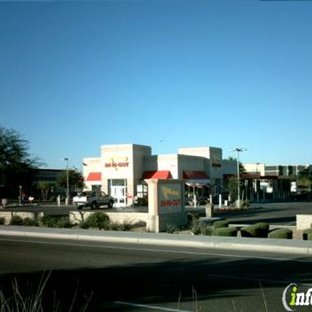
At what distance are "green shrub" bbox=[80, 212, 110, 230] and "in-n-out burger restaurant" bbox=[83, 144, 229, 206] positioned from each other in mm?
29862

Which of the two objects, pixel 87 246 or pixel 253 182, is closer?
pixel 87 246

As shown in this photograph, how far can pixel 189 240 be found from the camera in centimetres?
1811

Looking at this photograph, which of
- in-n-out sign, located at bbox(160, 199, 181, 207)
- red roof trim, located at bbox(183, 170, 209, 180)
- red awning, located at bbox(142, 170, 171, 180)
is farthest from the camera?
red roof trim, located at bbox(183, 170, 209, 180)

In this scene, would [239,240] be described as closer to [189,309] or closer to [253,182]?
[189,309]

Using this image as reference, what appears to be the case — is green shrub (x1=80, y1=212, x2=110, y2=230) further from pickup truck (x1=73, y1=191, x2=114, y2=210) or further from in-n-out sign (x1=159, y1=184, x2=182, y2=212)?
pickup truck (x1=73, y1=191, x2=114, y2=210)

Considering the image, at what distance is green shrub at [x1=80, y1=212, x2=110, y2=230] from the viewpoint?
2507cm

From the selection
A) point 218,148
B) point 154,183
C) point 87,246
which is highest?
point 218,148

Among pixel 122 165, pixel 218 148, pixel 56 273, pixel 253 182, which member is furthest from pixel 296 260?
pixel 253 182

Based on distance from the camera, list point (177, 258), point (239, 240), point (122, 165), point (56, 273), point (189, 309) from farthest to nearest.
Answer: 1. point (122, 165)
2. point (239, 240)
3. point (177, 258)
4. point (56, 273)
5. point (189, 309)

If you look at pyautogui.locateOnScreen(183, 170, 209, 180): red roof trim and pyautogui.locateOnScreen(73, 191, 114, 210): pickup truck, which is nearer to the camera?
pyautogui.locateOnScreen(73, 191, 114, 210): pickup truck

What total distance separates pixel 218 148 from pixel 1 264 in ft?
181

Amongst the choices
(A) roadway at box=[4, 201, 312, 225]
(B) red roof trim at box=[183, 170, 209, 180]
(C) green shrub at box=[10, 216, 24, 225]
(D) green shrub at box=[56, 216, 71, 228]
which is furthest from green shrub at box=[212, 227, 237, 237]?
(B) red roof trim at box=[183, 170, 209, 180]

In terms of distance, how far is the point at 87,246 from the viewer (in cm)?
1788

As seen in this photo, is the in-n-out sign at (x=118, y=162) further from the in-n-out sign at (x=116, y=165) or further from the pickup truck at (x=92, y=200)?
the pickup truck at (x=92, y=200)
